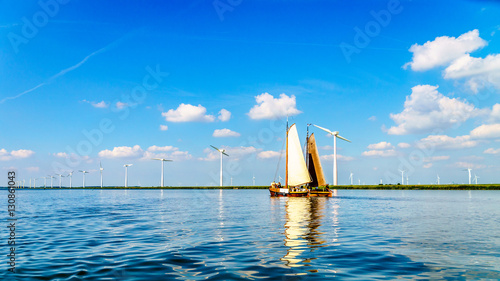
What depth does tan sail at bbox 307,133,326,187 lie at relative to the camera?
362 ft

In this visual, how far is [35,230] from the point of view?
33.4 meters

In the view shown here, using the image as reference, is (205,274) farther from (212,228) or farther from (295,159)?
(295,159)

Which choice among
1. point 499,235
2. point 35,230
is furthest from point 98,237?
point 499,235

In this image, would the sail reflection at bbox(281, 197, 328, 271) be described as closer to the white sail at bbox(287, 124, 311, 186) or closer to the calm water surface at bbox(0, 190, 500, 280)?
the calm water surface at bbox(0, 190, 500, 280)

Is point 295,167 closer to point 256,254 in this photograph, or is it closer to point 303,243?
point 303,243

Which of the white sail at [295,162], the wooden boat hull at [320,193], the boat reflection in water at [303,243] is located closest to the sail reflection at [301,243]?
the boat reflection in water at [303,243]

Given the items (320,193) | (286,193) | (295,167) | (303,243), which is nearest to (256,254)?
(303,243)

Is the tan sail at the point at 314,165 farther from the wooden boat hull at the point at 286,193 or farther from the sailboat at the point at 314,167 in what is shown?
the wooden boat hull at the point at 286,193

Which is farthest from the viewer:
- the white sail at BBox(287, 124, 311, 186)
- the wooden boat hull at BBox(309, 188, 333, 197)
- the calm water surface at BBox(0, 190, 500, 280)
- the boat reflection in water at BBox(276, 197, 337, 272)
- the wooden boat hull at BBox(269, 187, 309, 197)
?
the wooden boat hull at BBox(309, 188, 333, 197)

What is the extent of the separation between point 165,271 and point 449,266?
14109 millimetres

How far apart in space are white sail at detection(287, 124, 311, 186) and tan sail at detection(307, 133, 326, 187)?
13.2 metres

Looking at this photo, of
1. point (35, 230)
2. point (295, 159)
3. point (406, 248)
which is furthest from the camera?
point (295, 159)

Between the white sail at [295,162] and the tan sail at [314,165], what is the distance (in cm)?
1321

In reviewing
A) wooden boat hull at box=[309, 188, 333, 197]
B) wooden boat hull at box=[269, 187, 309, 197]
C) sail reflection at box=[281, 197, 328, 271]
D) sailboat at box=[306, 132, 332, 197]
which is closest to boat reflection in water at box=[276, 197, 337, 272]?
sail reflection at box=[281, 197, 328, 271]
